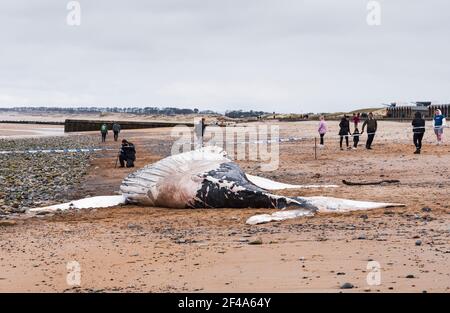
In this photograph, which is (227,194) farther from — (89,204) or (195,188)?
(89,204)

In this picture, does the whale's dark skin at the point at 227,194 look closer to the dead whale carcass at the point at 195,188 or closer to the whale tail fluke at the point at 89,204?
the dead whale carcass at the point at 195,188

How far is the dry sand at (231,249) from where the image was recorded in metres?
5.97

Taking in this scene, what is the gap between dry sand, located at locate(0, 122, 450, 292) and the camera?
5.97 metres

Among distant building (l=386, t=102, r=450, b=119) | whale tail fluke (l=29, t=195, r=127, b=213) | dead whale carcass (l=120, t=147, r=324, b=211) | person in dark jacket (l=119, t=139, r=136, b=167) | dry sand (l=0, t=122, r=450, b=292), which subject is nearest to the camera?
dry sand (l=0, t=122, r=450, b=292)

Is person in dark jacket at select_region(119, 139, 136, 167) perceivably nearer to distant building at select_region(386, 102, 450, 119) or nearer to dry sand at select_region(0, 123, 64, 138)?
dry sand at select_region(0, 123, 64, 138)

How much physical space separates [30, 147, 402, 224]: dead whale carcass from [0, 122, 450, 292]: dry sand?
30 centimetres

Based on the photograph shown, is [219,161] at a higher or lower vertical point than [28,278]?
higher

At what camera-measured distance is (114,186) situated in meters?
16.4

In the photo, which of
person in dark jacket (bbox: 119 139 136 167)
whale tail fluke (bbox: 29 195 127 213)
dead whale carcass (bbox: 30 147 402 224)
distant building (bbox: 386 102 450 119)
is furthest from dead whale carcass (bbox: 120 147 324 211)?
distant building (bbox: 386 102 450 119)

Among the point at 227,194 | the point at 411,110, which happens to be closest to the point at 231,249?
the point at 227,194

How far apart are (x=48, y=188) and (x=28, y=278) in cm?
1015
